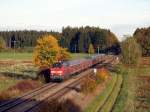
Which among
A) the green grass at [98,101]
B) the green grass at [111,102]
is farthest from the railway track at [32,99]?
the green grass at [111,102]

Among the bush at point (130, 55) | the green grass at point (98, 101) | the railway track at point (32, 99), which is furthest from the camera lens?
the bush at point (130, 55)

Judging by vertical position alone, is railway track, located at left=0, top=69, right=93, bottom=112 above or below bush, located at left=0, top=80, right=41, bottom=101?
below

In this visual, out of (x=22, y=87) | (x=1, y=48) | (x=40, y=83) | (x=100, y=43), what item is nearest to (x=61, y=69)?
(x=40, y=83)

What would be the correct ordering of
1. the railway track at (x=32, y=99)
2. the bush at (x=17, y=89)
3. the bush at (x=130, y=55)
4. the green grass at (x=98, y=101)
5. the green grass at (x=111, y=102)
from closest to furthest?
the railway track at (x=32, y=99) → the green grass at (x=98, y=101) → the green grass at (x=111, y=102) → the bush at (x=17, y=89) → the bush at (x=130, y=55)

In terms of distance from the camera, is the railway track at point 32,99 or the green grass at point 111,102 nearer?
the railway track at point 32,99

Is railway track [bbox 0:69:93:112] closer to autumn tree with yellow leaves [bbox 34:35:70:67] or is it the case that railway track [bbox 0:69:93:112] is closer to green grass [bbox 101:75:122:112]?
green grass [bbox 101:75:122:112]

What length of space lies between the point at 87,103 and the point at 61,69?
12963 millimetres

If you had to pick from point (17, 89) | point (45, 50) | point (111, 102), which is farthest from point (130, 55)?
point (111, 102)

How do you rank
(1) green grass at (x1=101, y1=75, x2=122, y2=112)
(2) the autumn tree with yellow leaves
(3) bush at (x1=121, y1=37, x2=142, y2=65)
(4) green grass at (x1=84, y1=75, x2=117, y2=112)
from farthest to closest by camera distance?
(3) bush at (x1=121, y1=37, x2=142, y2=65), (2) the autumn tree with yellow leaves, (1) green grass at (x1=101, y1=75, x2=122, y2=112), (4) green grass at (x1=84, y1=75, x2=117, y2=112)

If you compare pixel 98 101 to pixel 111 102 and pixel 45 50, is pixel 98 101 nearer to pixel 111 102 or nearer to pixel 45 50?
pixel 111 102

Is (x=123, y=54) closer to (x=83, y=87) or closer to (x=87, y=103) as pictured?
(x=83, y=87)

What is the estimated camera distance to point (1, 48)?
172 meters

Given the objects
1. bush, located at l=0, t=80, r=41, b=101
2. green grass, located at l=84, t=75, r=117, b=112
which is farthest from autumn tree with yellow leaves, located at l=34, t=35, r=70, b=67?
green grass, located at l=84, t=75, r=117, b=112

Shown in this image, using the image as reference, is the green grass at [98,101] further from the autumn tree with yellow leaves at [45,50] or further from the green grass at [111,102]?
the autumn tree with yellow leaves at [45,50]
